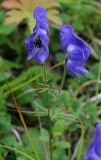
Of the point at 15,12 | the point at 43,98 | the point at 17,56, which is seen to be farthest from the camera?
the point at 17,56

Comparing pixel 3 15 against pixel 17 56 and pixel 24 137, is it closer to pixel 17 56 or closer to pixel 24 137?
pixel 17 56

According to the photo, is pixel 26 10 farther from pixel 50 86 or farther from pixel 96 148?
pixel 96 148

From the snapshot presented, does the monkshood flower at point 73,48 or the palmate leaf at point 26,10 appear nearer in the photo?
the monkshood flower at point 73,48

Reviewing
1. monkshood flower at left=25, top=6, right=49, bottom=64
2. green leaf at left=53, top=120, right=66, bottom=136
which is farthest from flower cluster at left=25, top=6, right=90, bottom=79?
green leaf at left=53, top=120, right=66, bottom=136

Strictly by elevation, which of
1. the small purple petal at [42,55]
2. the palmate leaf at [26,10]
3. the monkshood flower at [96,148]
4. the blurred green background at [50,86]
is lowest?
the blurred green background at [50,86]

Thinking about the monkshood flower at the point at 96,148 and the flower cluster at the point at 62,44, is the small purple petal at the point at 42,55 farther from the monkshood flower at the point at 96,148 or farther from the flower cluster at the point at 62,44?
the monkshood flower at the point at 96,148

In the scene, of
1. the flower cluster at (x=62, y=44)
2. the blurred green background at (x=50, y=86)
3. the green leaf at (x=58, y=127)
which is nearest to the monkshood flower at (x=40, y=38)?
the flower cluster at (x=62, y=44)

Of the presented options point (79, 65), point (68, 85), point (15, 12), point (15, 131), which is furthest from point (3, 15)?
point (79, 65)

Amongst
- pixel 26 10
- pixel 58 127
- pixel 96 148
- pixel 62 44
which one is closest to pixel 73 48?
pixel 62 44
